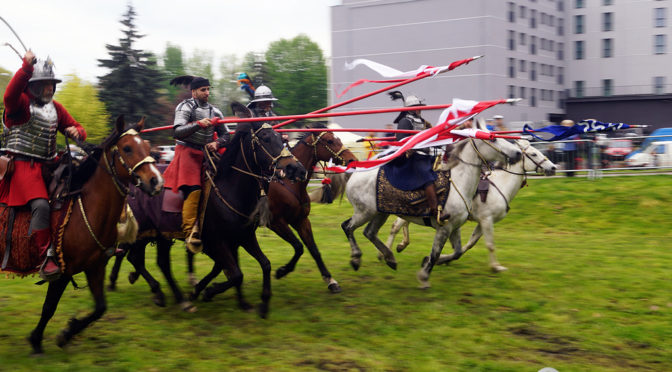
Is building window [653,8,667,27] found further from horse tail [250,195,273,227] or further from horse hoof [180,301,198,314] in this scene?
horse hoof [180,301,198,314]

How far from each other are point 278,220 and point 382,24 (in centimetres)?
4804

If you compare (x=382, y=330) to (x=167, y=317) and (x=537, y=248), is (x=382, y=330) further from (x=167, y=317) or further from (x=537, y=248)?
(x=537, y=248)

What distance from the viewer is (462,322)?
8109 millimetres

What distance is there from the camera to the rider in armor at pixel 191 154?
27.0 feet

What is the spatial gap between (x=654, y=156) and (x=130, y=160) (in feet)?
56.6

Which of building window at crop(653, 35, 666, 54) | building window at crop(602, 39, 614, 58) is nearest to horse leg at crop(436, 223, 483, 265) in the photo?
building window at crop(653, 35, 666, 54)

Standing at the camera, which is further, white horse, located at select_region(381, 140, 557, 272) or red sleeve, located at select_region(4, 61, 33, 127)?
white horse, located at select_region(381, 140, 557, 272)

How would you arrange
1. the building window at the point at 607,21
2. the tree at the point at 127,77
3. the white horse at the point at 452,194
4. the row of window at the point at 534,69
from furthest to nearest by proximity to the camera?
the building window at the point at 607,21, the row of window at the point at 534,69, the tree at the point at 127,77, the white horse at the point at 452,194

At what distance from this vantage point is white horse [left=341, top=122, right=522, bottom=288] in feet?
32.9

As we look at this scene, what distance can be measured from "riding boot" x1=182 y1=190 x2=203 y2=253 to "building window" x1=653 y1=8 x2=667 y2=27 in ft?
192

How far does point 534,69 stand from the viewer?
56.2 meters

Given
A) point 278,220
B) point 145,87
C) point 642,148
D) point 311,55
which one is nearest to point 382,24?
point 145,87

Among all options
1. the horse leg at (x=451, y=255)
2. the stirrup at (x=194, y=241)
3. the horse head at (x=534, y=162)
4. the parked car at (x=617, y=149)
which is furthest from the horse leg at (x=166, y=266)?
the parked car at (x=617, y=149)

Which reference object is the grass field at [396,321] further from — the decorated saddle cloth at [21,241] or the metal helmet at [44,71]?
the metal helmet at [44,71]
